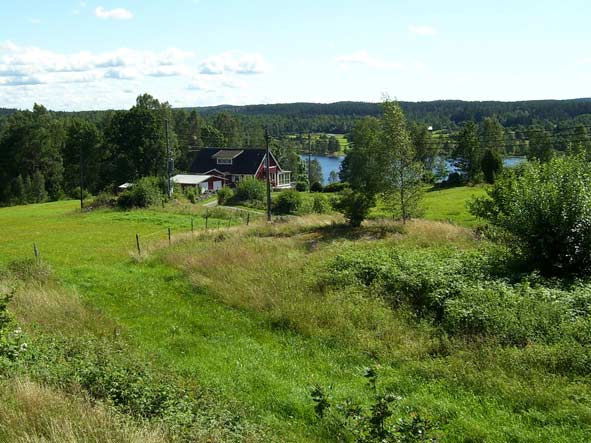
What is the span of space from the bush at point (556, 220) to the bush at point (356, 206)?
9.93 m

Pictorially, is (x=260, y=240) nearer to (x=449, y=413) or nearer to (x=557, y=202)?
(x=557, y=202)

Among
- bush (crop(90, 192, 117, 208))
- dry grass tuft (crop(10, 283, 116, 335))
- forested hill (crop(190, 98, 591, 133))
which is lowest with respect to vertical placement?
bush (crop(90, 192, 117, 208))

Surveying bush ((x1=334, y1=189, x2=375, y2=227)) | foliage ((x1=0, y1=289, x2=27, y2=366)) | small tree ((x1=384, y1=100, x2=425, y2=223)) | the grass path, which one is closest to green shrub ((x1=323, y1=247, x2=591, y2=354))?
the grass path

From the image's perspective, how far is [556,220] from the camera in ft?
41.7

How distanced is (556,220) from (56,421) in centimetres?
1165

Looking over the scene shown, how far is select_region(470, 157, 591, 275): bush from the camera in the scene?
1240 centimetres

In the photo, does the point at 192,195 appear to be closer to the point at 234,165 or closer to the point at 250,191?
the point at 250,191

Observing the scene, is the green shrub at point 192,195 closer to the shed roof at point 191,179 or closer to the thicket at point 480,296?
the shed roof at point 191,179

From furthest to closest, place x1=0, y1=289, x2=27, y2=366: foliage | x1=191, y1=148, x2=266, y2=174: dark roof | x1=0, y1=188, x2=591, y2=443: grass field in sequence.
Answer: x1=191, y1=148, x2=266, y2=174: dark roof < x1=0, y1=289, x2=27, y2=366: foliage < x1=0, y1=188, x2=591, y2=443: grass field

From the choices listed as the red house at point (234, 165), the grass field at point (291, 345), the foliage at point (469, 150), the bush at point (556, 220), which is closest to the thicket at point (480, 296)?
the grass field at point (291, 345)

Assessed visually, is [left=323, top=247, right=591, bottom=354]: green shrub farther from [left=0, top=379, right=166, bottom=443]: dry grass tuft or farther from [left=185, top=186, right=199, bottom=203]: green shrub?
[left=185, top=186, right=199, bottom=203]: green shrub

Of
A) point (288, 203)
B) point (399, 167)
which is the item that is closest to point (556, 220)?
point (399, 167)

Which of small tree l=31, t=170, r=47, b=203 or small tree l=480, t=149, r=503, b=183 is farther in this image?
small tree l=31, t=170, r=47, b=203

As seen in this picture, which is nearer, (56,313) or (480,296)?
(480,296)
